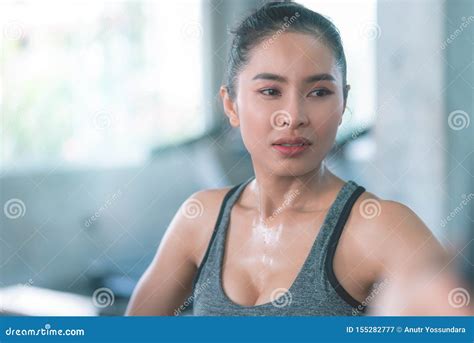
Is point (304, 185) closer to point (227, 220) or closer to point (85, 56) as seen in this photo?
point (227, 220)

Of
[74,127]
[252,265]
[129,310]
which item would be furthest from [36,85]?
[252,265]

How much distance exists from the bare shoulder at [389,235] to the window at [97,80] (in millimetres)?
493

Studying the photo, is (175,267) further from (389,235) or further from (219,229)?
(389,235)

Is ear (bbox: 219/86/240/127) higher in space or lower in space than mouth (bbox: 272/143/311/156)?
higher

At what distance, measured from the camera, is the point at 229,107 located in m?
1.19

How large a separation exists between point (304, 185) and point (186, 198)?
258 millimetres

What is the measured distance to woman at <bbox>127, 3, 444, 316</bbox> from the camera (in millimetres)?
1000

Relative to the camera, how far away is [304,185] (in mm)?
1126

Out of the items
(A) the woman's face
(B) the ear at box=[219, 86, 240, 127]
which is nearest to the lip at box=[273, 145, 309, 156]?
(A) the woman's face

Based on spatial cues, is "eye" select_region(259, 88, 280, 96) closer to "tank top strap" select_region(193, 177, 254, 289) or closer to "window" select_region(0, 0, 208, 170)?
"tank top strap" select_region(193, 177, 254, 289)

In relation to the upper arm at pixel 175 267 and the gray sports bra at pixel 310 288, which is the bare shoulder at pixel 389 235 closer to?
the gray sports bra at pixel 310 288

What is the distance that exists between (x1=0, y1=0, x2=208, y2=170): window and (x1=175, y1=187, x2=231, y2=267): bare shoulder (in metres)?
0.23

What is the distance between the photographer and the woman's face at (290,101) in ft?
3.43

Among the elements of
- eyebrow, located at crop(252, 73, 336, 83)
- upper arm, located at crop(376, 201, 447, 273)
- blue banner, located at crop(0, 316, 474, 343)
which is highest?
eyebrow, located at crop(252, 73, 336, 83)
